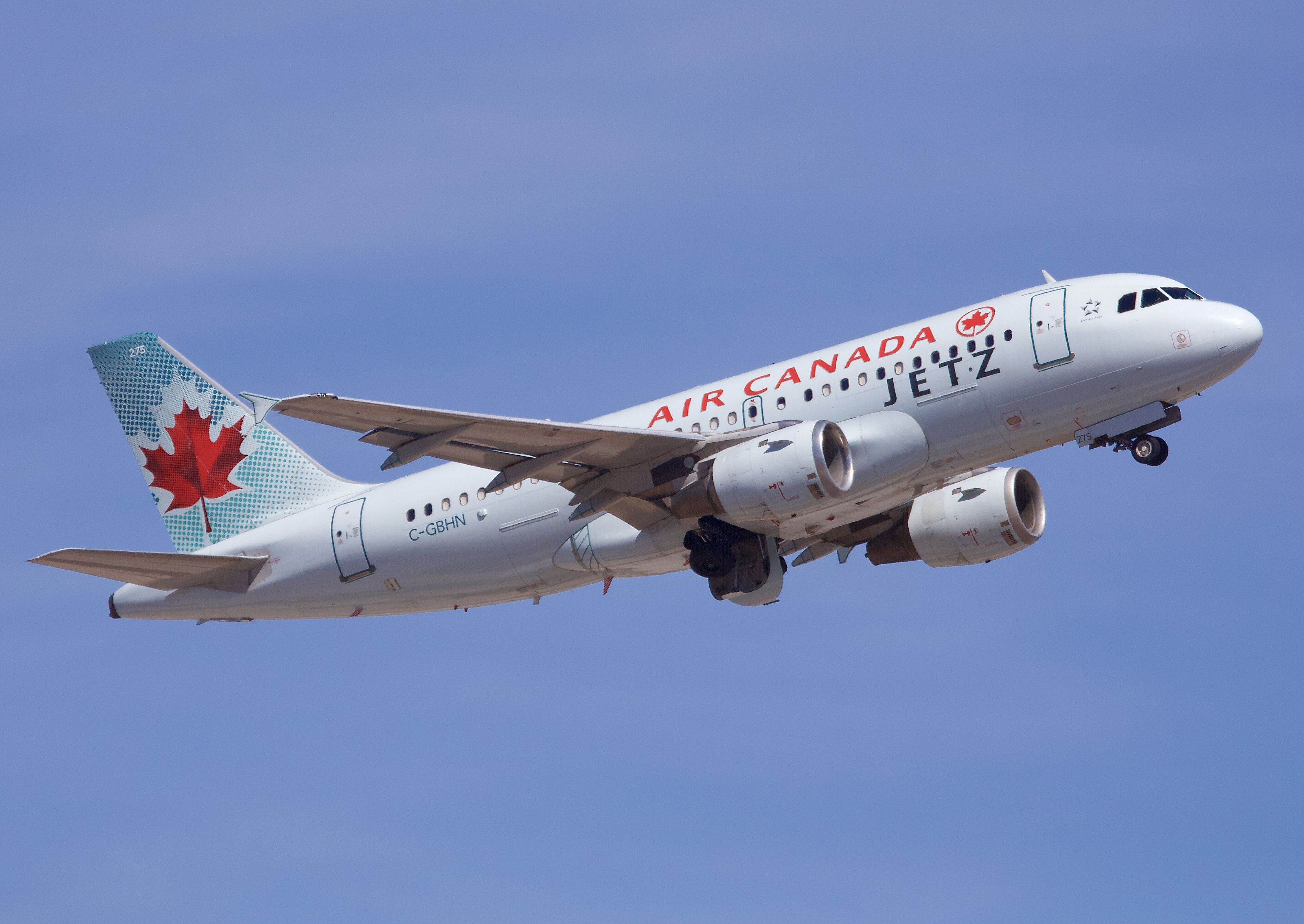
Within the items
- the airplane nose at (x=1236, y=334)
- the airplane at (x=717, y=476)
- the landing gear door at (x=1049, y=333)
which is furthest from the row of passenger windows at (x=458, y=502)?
the airplane nose at (x=1236, y=334)

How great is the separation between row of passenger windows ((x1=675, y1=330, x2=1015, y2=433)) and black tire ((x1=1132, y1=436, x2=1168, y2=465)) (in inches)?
131

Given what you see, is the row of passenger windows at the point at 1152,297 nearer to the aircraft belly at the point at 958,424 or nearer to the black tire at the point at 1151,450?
the black tire at the point at 1151,450

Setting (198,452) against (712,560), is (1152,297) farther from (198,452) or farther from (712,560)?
(198,452)

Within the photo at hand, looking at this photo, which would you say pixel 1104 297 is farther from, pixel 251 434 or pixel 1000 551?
pixel 251 434

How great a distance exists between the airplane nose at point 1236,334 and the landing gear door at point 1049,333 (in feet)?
9.37

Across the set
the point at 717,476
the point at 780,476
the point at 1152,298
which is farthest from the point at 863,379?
the point at 1152,298

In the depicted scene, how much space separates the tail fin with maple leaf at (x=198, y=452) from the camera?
41.4m

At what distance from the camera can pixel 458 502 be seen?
3747 centimetres

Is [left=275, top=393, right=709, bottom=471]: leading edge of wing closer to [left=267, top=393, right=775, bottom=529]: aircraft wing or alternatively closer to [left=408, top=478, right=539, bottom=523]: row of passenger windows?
[left=267, top=393, right=775, bottom=529]: aircraft wing

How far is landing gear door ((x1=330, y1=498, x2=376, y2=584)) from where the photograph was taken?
126ft

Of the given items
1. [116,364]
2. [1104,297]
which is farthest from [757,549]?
[116,364]

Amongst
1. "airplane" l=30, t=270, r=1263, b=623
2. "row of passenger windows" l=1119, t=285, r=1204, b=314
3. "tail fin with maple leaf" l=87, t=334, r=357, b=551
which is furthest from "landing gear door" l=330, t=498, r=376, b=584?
"row of passenger windows" l=1119, t=285, r=1204, b=314

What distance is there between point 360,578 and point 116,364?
36.3 feet

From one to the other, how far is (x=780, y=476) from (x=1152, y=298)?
8339 mm
